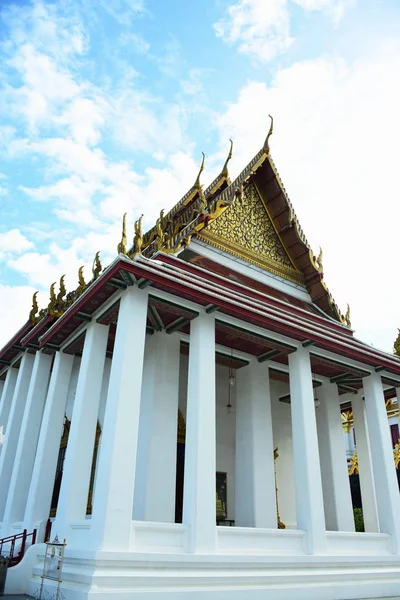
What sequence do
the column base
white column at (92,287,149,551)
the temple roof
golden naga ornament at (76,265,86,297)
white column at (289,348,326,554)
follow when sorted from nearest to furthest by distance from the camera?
the column base < white column at (92,287,149,551) < white column at (289,348,326,554) < golden naga ornament at (76,265,86,297) < the temple roof

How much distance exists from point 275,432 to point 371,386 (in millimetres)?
2014

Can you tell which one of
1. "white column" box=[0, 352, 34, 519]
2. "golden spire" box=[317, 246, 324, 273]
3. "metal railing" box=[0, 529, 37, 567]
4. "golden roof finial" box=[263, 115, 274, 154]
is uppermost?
"golden roof finial" box=[263, 115, 274, 154]

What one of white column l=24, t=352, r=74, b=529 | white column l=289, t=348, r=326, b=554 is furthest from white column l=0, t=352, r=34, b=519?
white column l=289, t=348, r=326, b=554

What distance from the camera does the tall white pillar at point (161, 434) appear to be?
5598mm

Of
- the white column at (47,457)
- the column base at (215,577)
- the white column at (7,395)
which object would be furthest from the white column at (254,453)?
the white column at (7,395)

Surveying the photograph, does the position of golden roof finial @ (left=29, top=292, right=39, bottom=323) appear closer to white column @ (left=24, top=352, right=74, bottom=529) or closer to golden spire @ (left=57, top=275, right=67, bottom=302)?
golden spire @ (left=57, top=275, right=67, bottom=302)

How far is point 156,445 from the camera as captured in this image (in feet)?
19.1

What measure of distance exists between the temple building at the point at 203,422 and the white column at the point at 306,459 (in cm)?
2

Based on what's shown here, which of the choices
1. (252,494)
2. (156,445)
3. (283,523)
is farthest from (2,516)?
(283,523)

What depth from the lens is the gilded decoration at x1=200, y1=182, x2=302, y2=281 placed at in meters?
7.85

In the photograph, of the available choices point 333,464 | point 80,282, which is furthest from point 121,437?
point 333,464

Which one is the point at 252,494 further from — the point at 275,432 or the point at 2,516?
the point at 2,516

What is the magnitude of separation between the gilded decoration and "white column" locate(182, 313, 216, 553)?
240 centimetres

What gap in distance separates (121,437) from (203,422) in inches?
36.9
